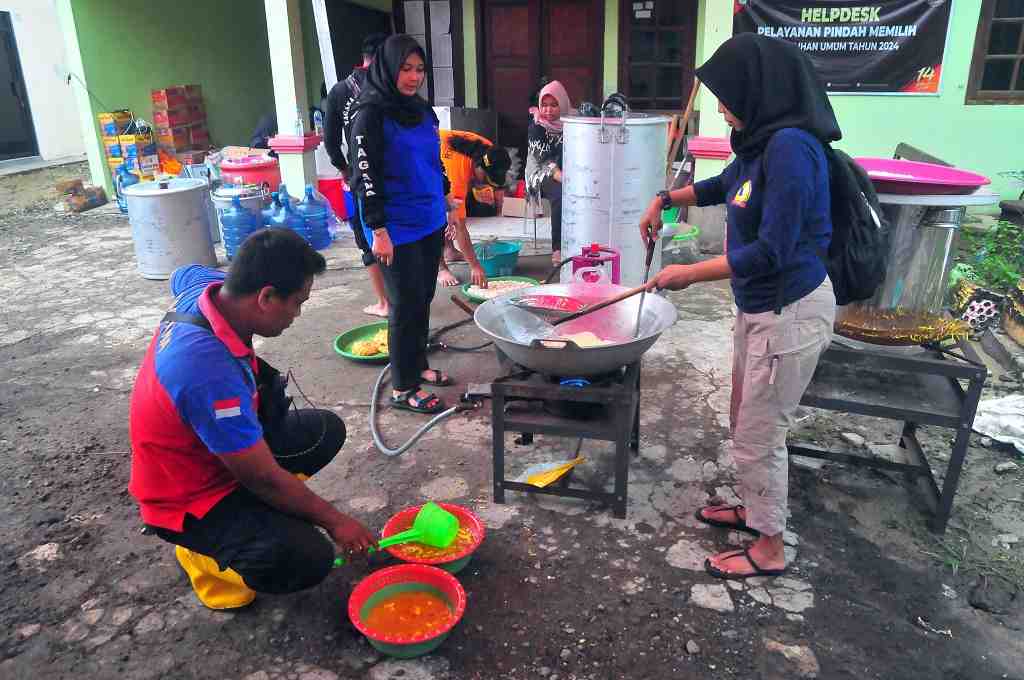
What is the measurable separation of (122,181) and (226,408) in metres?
7.90

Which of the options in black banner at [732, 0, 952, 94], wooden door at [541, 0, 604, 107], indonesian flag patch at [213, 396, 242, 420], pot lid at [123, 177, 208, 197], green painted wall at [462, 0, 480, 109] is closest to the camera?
indonesian flag patch at [213, 396, 242, 420]

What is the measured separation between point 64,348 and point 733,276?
4453mm

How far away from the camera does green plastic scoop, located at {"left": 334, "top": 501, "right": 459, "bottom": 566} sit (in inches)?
98.3

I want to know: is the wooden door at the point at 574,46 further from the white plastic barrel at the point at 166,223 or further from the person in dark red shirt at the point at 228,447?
the person in dark red shirt at the point at 228,447

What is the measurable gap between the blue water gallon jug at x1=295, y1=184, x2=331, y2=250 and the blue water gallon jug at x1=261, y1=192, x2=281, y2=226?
0.18 m

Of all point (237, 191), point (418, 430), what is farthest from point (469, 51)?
point (418, 430)

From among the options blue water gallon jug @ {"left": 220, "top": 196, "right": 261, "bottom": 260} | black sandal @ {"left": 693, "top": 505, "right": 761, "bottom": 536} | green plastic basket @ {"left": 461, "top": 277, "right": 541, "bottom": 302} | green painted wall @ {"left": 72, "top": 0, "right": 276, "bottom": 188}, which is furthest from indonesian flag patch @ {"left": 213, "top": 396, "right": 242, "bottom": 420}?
green painted wall @ {"left": 72, "top": 0, "right": 276, "bottom": 188}

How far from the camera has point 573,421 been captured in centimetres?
288

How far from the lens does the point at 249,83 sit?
36.7 feet

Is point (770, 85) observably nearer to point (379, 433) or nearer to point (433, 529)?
point (433, 529)

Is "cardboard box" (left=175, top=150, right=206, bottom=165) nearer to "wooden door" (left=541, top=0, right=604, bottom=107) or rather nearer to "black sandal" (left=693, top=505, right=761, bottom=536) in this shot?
"wooden door" (left=541, top=0, right=604, bottom=107)

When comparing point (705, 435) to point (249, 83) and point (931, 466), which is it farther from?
point (249, 83)

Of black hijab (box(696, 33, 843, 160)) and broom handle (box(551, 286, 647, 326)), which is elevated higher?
black hijab (box(696, 33, 843, 160))

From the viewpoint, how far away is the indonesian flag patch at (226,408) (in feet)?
6.57
